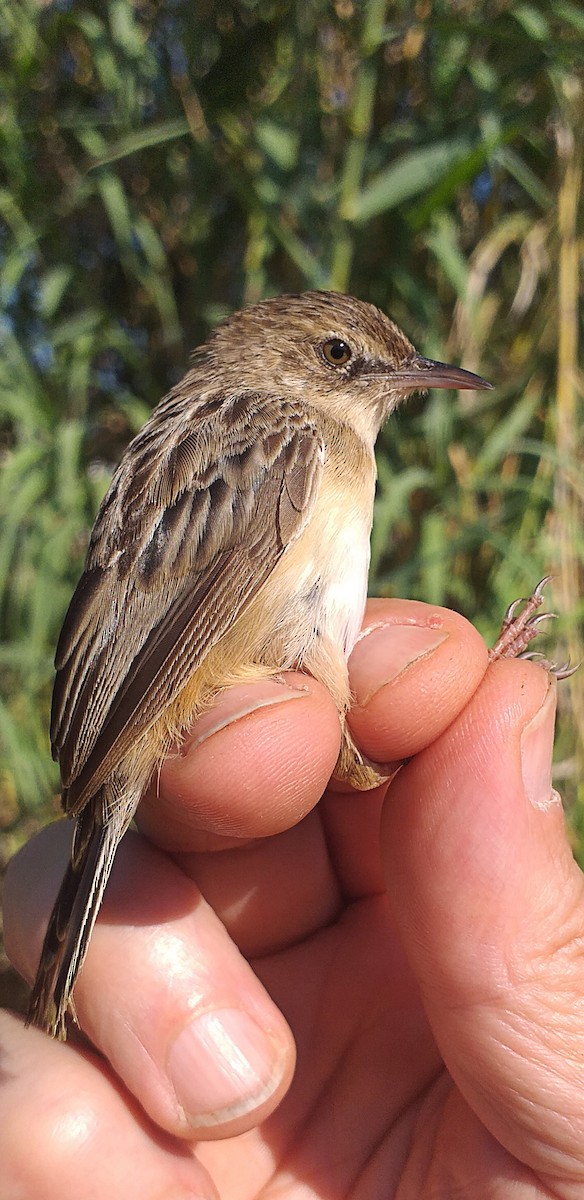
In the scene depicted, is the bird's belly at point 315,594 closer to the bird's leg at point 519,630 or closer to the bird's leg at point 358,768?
the bird's leg at point 358,768

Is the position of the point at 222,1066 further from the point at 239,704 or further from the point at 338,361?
the point at 338,361

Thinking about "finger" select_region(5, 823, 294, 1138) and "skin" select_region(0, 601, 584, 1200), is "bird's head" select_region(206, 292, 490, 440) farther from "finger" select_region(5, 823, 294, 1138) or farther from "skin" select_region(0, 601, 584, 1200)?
"finger" select_region(5, 823, 294, 1138)

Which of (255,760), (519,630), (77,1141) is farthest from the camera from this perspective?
(519,630)

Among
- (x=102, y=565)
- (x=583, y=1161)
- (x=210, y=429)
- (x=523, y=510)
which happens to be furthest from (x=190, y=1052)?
(x=523, y=510)

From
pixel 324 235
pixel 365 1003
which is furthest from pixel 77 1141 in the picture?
pixel 324 235

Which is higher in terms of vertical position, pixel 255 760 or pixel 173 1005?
pixel 255 760

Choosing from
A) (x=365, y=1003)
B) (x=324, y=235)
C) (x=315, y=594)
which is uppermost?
(x=324, y=235)

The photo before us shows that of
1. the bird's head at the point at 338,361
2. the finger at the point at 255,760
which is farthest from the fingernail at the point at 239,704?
the bird's head at the point at 338,361

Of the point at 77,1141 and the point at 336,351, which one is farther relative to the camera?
the point at 336,351
